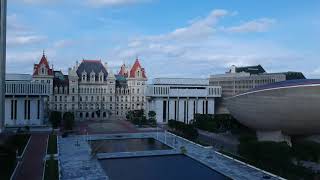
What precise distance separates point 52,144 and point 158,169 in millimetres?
17330

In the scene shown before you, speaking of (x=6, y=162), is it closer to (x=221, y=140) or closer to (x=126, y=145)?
(x=126, y=145)

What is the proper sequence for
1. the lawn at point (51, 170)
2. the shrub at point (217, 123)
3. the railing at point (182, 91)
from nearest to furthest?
the lawn at point (51, 170) < the shrub at point (217, 123) < the railing at point (182, 91)

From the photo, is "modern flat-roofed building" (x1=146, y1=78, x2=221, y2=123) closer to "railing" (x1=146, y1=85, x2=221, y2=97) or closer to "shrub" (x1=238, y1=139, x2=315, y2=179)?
"railing" (x1=146, y1=85, x2=221, y2=97)

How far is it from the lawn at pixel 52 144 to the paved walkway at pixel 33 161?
592mm

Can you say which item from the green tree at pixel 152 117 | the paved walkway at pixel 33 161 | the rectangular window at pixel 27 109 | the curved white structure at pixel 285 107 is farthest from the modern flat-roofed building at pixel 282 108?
the rectangular window at pixel 27 109

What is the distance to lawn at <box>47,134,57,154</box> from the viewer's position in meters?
37.3

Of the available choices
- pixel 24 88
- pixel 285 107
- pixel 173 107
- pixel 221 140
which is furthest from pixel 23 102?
pixel 285 107

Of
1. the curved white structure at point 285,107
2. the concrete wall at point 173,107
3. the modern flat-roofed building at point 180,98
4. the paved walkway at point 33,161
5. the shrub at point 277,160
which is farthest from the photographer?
the concrete wall at point 173,107

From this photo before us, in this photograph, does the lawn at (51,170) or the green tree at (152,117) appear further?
the green tree at (152,117)

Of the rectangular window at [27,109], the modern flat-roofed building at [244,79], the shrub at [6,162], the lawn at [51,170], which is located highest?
the modern flat-roofed building at [244,79]

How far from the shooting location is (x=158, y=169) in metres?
30.0

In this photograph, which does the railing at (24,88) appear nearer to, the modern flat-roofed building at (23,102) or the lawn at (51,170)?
the modern flat-roofed building at (23,102)

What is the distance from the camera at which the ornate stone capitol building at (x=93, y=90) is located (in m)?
73.3

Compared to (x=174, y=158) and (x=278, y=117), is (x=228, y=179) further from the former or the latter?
(x=278, y=117)
